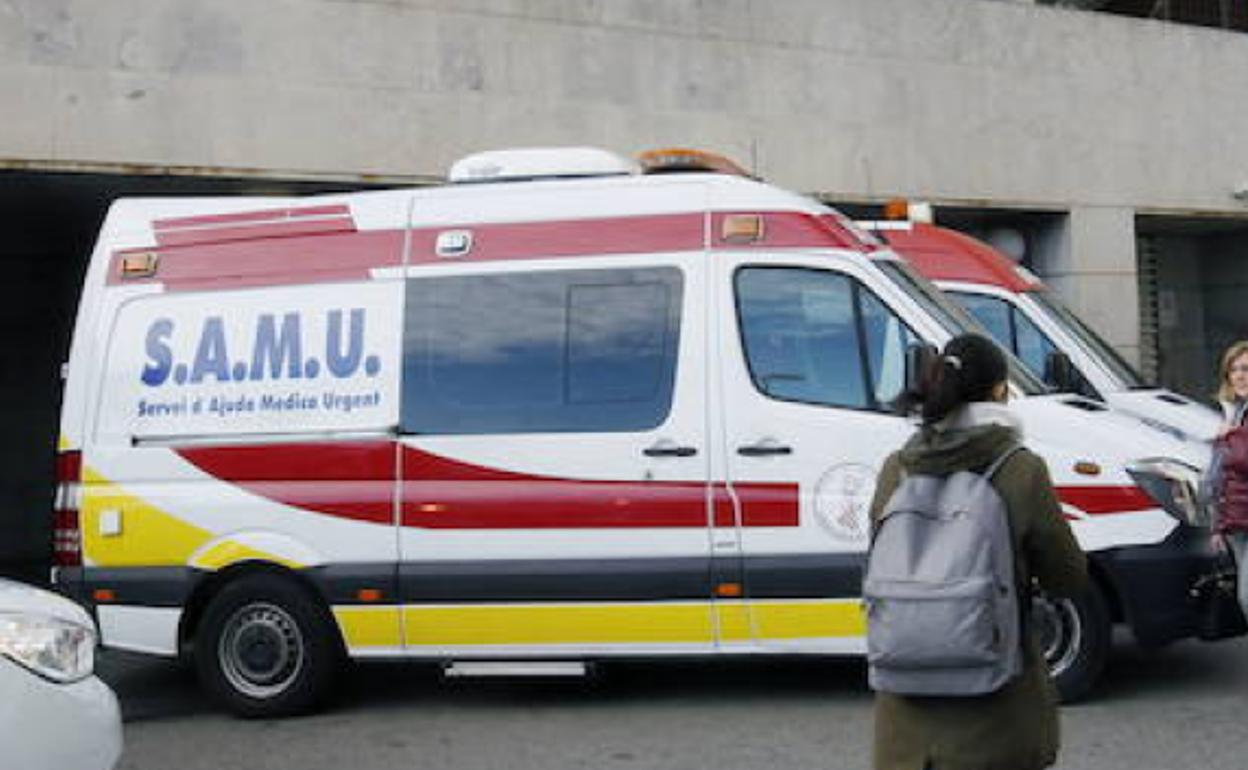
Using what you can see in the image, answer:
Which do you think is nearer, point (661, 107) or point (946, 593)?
point (946, 593)

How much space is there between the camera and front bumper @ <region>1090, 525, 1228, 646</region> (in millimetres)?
6297

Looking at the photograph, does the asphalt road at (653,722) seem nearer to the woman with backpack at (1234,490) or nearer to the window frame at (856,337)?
the woman with backpack at (1234,490)

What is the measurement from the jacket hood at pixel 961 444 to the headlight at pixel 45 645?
259 cm

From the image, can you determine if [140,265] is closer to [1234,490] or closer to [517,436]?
[517,436]

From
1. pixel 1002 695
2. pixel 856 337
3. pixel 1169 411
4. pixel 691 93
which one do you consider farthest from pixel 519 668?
pixel 691 93

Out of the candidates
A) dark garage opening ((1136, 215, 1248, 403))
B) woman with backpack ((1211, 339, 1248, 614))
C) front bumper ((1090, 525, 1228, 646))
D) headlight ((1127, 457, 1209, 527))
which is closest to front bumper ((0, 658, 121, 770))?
front bumper ((1090, 525, 1228, 646))

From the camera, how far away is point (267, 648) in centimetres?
701

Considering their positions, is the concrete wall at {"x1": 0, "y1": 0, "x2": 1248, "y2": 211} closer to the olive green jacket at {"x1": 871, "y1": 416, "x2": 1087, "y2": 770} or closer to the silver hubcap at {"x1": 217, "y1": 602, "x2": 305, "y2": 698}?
the silver hubcap at {"x1": 217, "y1": 602, "x2": 305, "y2": 698}

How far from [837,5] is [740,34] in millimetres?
1190

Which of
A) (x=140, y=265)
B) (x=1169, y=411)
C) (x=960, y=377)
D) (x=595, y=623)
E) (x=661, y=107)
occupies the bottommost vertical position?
(x=595, y=623)

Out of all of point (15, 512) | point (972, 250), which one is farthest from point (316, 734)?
point (15, 512)

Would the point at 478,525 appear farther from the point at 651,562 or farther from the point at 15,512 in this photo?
the point at 15,512

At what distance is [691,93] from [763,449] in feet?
23.3

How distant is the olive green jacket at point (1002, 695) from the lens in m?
3.02
